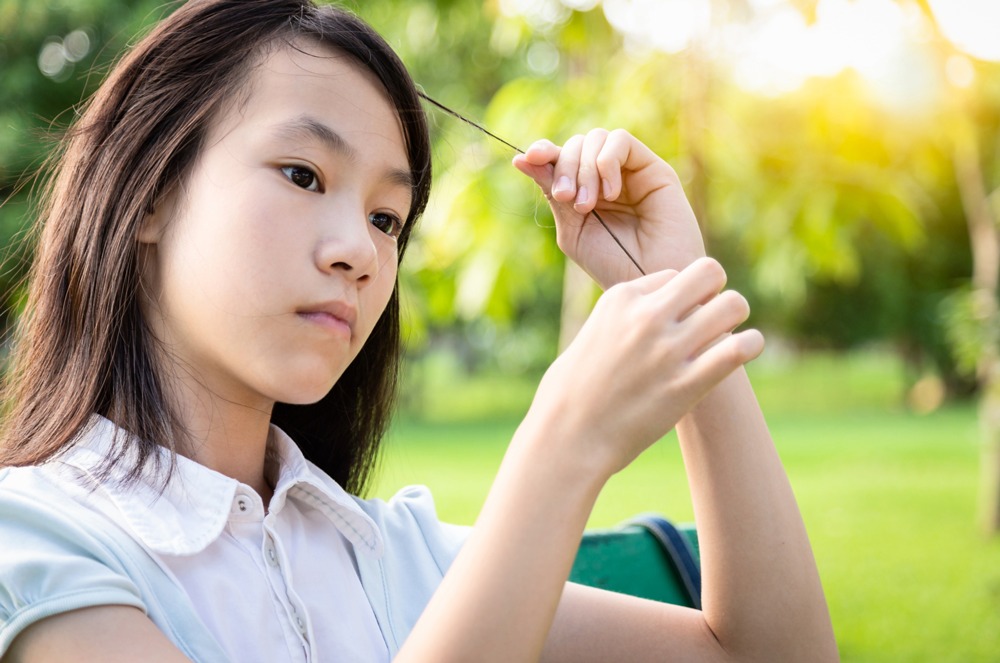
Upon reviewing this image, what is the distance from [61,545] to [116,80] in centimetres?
79

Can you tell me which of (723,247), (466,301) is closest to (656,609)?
(466,301)

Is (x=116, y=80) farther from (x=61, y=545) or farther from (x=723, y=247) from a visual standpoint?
(x=723, y=247)

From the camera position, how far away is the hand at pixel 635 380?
96cm

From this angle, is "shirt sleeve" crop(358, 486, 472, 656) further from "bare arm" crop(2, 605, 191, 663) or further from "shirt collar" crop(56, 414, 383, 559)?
"bare arm" crop(2, 605, 191, 663)

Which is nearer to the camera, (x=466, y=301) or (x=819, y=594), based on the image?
(x=819, y=594)

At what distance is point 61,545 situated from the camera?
1043 millimetres

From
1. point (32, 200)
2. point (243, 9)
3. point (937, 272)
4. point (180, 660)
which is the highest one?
point (937, 272)

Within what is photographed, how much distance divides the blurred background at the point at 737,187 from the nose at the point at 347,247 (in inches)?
28.6

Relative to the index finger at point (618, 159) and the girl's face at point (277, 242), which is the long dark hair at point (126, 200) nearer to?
the girl's face at point (277, 242)

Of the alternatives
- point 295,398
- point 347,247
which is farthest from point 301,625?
point 347,247

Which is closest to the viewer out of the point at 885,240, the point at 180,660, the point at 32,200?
the point at 180,660

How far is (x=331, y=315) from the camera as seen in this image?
47.9 inches

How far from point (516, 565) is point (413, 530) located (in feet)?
2.42

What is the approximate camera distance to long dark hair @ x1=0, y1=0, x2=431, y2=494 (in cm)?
125
